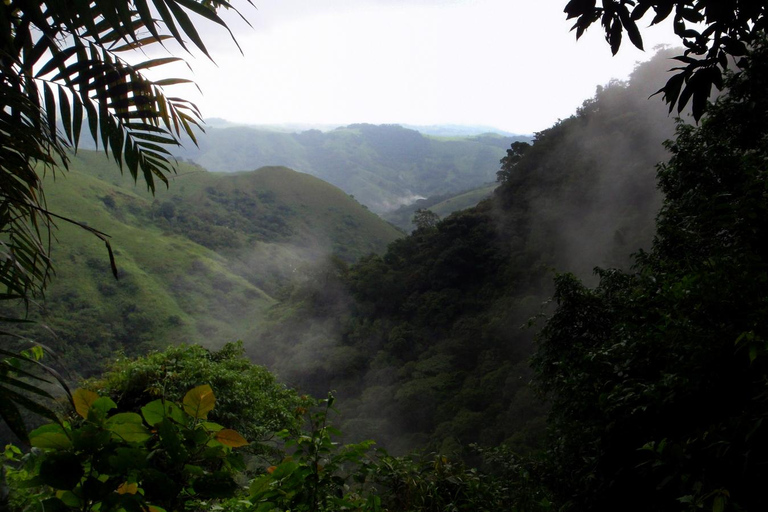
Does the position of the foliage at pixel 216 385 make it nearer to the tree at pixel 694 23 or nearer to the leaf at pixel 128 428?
the leaf at pixel 128 428

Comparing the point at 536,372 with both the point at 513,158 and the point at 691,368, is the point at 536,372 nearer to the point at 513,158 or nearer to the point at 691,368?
the point at 691,368

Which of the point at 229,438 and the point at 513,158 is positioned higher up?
the point at 513,158

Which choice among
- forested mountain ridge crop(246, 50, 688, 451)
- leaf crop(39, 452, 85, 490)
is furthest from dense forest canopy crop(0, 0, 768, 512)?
forested mountain ridge crop(246, 50, 688, 451)

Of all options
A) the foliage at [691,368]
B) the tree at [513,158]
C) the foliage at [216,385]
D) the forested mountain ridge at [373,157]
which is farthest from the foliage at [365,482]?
the forested mountain ridge at [373,157]

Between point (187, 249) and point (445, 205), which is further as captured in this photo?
point (445, 205)

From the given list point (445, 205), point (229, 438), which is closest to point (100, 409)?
point (229, 438)

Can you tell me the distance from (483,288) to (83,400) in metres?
21.1

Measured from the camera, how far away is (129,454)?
653 millimetres

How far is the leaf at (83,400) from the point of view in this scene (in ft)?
2.27

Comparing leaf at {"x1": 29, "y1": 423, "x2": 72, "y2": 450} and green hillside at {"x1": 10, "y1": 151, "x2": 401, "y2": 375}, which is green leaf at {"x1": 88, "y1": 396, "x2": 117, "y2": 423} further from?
green hillside at {"x1": 10, "y1": 151, "x2": 401, "y2": 375}

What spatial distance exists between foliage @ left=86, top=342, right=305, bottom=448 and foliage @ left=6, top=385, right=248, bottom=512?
144 inches

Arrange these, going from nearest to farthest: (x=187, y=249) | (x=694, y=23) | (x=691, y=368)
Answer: (x=694, y=23) → (x=691, y=368) → (x=187, y=249)

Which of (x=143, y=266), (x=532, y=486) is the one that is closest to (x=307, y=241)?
(x=143, y=266)

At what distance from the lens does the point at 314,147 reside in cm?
13850
